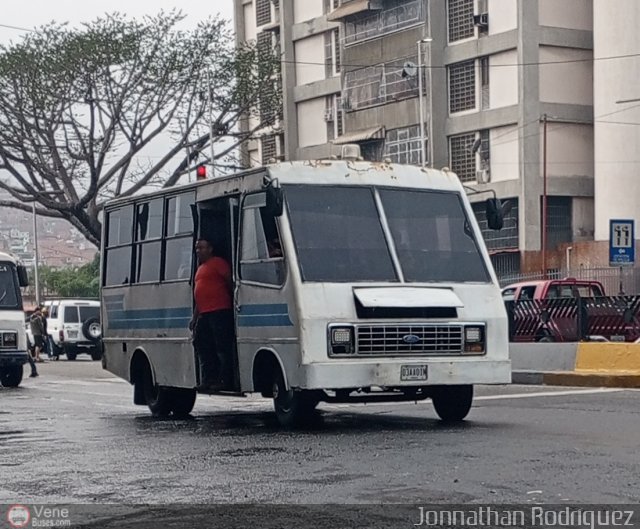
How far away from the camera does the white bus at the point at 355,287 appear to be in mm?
13711

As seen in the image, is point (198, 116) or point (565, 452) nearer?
point (565, 452)

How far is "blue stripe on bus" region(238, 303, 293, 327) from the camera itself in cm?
1398

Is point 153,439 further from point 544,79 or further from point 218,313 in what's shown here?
point 544,79

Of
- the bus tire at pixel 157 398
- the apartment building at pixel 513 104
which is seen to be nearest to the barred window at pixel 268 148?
the apartment building at pixel 513 104

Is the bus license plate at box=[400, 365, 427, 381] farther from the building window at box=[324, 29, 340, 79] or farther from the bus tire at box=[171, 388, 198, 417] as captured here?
the building window at box=[324, 29, 340, 79]

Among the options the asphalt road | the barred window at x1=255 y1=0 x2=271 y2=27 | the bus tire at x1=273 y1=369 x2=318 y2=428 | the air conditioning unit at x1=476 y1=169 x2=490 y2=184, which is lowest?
the asphalt road

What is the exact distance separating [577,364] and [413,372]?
8542 mm

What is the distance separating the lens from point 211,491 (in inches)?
370

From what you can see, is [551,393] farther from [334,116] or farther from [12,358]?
[334,116]

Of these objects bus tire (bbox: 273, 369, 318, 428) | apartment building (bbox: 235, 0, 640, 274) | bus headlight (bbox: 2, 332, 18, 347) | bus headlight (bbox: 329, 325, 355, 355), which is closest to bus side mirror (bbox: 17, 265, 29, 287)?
bus headlight (bbox: 2, 332, 18, 347)

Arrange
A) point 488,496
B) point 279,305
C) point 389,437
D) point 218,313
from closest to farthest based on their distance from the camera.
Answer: point 488,496
point 389,437
point 279,305
point 218,313

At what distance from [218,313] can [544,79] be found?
1561 inches

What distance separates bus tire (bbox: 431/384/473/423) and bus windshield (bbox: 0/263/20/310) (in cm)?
1466

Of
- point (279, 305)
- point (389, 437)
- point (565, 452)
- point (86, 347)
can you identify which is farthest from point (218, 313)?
point (86, 347)
